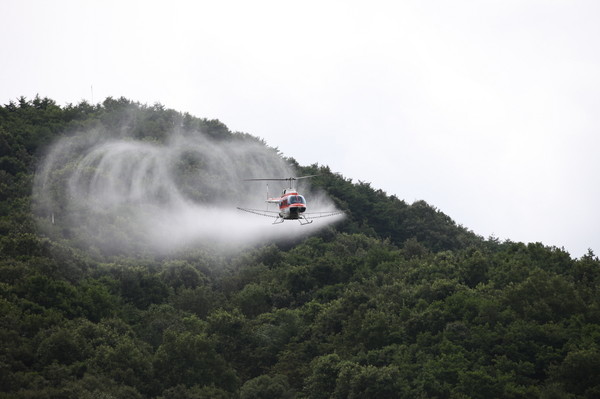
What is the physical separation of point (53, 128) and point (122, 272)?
129 ft

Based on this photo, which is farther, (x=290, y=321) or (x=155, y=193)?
(x=155, y=193)

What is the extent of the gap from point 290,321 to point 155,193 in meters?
33.2

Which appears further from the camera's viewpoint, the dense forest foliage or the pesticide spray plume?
the pesticide spray plume

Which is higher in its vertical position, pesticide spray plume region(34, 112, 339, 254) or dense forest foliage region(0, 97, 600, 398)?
pesticide spray plume region(34, 112, 339, 254)

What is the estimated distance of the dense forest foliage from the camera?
59.7 m

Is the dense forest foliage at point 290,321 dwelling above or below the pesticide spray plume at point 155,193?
below

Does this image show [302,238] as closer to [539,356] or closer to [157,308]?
[157,308]

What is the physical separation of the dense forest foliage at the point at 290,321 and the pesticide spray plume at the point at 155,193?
2.73 meters

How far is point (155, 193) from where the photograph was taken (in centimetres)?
10162

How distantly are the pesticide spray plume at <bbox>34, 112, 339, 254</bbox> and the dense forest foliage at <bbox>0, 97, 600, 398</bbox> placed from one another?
2.73m

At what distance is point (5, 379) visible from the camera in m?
55.8

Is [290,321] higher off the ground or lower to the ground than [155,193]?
lower

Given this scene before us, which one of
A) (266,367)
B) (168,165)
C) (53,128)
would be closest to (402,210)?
(168,165)

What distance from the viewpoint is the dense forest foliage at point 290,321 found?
59656 millimetres
